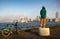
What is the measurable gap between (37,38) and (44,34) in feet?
3.56

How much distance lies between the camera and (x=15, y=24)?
14.7 meters

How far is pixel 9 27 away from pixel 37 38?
3.50m

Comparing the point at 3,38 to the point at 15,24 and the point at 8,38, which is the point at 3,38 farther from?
the point at 15,24

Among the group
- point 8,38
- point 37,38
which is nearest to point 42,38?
point 37,38

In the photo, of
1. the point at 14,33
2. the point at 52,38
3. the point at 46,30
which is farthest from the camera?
the point at 14,33

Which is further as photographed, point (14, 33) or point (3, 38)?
point (14, 33)

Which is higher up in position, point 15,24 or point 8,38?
point 15,24

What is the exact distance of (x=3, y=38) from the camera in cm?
1255

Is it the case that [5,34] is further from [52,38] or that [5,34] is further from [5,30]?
[52,38]

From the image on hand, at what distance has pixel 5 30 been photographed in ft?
44.9

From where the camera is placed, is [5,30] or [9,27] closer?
[5,30]

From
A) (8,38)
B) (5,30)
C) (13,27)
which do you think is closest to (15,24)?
(13,27)

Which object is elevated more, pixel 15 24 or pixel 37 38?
pixel 15 24

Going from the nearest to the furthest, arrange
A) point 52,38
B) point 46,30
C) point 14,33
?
point 52,38
point 46,30
point 14,33
